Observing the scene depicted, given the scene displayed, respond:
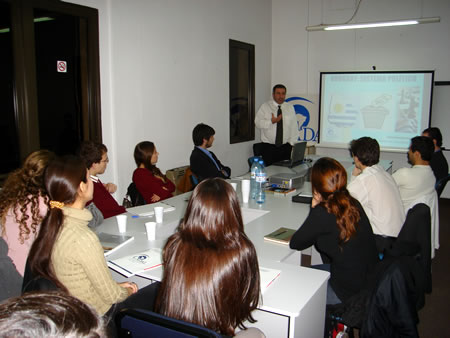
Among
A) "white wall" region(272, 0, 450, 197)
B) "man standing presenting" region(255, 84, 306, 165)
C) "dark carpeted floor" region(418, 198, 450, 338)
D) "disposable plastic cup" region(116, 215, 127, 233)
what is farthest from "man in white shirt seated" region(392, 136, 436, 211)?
"white wall" region(272, 0, 450, 197)

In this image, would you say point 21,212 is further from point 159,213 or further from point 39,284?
point 159,213

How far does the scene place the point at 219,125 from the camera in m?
6.16

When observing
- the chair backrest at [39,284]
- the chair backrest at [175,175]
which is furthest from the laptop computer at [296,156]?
the chair backrest at [39,284]

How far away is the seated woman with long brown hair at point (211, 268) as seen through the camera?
4.49ft

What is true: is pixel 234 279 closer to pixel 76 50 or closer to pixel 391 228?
pixel 391 228

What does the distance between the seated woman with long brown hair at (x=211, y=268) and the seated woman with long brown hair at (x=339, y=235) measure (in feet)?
2.35

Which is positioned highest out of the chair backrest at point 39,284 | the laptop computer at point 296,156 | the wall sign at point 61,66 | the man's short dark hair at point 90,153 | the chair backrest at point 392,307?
the wall sign at point 61,66

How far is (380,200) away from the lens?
2.75m

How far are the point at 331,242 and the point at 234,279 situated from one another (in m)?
0.87

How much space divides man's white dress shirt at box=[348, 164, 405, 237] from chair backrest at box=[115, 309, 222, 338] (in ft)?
6.26

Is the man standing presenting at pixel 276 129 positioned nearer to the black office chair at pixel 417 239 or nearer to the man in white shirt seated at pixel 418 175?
the man in white shirt seated at pixel 418 175

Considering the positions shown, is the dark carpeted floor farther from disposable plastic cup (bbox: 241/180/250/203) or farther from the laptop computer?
the laptop computer

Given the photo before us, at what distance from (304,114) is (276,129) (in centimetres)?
116

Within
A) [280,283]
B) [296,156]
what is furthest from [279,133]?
[280,283]
